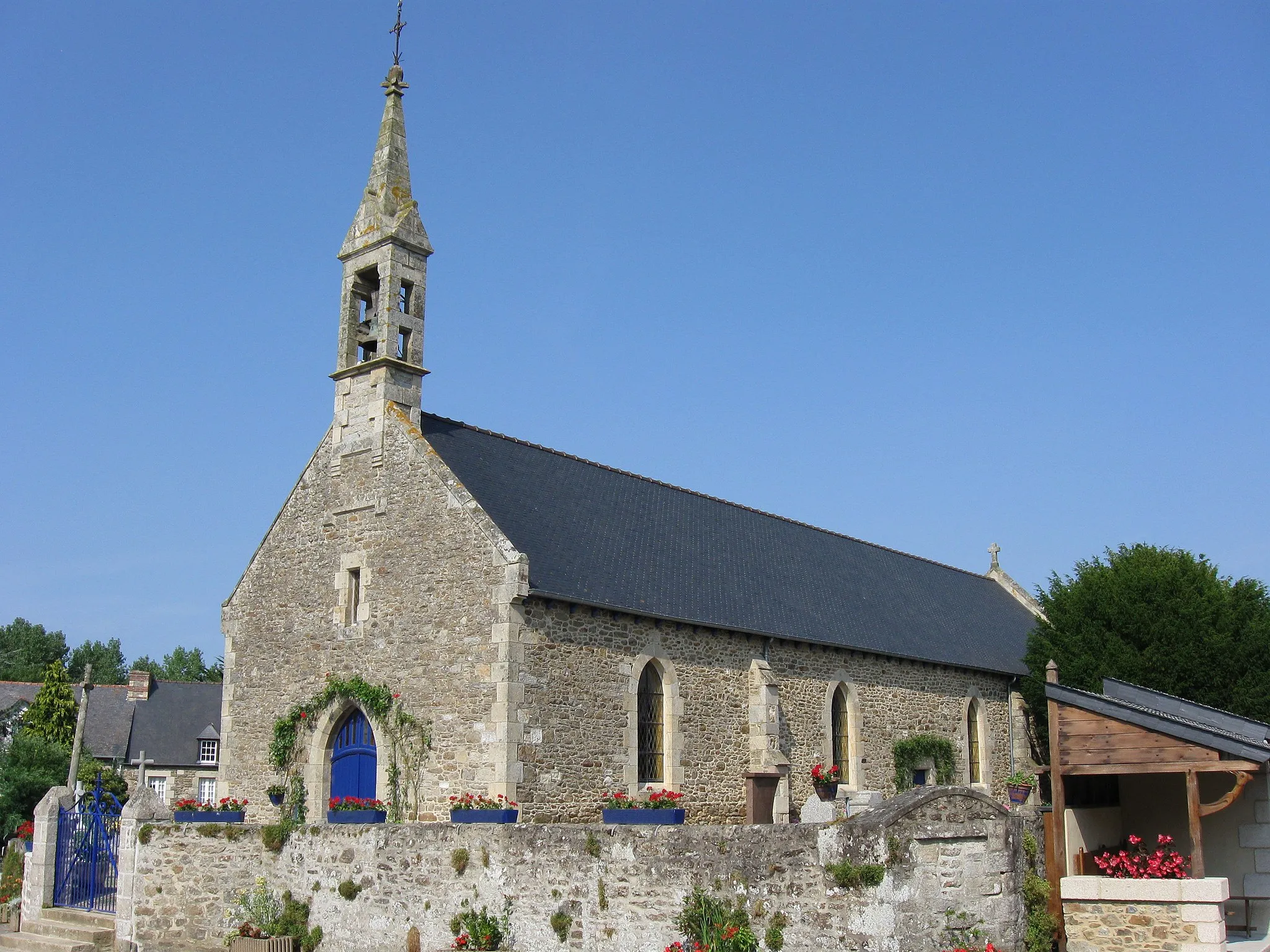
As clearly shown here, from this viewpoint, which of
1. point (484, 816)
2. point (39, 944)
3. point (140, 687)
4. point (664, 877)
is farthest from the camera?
point (140, 687)

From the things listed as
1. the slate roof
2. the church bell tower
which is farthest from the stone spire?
the slate roof

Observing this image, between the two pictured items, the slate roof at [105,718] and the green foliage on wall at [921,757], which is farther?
the slate roof at [105,718]

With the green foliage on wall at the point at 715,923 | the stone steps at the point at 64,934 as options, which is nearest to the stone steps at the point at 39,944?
the stone steps at the point at 64,934

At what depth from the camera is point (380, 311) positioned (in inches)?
811

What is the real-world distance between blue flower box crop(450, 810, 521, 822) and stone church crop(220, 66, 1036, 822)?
92cm

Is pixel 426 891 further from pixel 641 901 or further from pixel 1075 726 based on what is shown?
pixel 1075 726

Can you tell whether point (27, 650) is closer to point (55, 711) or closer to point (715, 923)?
point (55, 711)

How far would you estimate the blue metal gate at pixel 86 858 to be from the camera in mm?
19484

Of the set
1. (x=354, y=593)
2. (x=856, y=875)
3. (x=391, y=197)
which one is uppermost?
(x=391, y=197)

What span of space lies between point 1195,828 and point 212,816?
551 inches

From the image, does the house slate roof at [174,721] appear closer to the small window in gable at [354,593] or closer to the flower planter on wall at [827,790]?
the small window in gable at [354,593]

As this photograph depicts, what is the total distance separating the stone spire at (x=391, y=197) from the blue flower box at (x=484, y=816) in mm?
10163

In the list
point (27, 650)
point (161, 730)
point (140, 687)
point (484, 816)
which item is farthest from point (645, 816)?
point (27, 650)

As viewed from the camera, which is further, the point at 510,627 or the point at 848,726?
the point at 848,726
